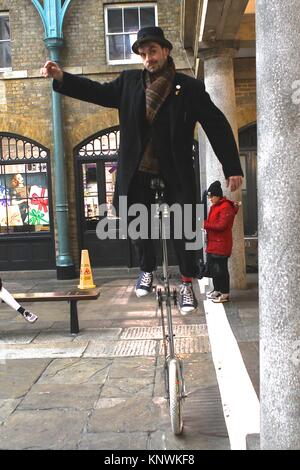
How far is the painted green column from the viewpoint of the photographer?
38.9 ft

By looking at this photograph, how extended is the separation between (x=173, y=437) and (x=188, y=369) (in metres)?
1.56

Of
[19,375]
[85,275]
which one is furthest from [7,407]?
[85,275]

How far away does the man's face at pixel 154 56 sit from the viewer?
3.00m

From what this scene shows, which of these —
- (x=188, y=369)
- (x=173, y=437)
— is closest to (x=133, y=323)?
(x=188, y=369)

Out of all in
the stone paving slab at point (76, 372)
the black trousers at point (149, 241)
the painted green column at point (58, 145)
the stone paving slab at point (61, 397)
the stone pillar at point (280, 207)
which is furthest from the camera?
the painted green column at point (58, 145)

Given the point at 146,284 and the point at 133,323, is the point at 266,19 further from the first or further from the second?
the point at 133,323

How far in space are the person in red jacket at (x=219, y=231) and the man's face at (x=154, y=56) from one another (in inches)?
203

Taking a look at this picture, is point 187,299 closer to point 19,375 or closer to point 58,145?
point 19,375

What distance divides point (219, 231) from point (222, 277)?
2.37 ft

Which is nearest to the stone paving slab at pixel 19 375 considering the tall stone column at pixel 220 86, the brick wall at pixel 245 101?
the tall stone column at pixel 220 86

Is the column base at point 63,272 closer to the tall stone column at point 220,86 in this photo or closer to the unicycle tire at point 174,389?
the tall stone column at point 220,86

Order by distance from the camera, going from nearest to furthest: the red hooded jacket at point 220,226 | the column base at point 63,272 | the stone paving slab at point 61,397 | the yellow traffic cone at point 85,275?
1. the stone paving slab at point 61,397
2. the red hooded jacket at point 220,226
3. the yellow traffic cone at point 85,275
4. the column base at point 63,272

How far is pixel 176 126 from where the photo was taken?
9.91 ft
